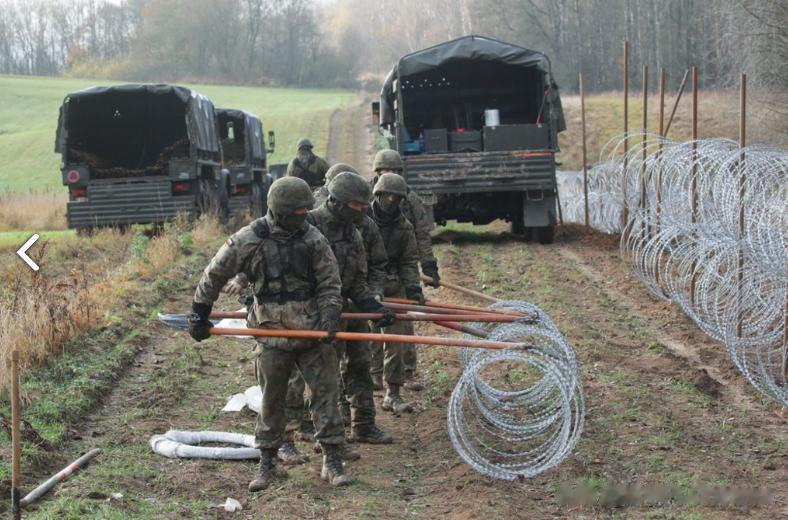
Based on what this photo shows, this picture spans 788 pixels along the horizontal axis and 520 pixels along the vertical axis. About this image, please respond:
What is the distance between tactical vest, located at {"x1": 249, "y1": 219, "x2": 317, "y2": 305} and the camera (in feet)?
23.2

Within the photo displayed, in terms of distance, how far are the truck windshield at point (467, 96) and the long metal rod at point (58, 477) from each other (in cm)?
1415

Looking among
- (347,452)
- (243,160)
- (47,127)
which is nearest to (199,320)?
(347,452)

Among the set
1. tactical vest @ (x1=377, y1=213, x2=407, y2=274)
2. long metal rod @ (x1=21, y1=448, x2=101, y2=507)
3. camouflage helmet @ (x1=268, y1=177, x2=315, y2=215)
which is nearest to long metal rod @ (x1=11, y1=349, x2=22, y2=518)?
long metal rod @ (x1=21, y1=448, x2=101, y2=507)

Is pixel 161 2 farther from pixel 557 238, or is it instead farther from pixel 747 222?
pixel 747 222

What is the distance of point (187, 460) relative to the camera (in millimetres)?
7730

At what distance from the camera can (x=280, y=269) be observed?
7.11 metres

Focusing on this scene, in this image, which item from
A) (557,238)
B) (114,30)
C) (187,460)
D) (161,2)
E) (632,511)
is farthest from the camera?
(114,30)

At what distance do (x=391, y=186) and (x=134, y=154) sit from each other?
13943mm

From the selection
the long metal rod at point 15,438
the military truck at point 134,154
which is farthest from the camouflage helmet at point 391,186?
the military truck at point 134,154

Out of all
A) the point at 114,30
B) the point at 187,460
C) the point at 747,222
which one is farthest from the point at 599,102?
the point at 114,30

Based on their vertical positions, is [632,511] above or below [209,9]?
below

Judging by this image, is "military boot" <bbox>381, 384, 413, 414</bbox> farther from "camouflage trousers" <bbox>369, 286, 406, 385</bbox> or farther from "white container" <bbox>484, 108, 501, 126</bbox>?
"white container" <bbox>484, 108, 501, 126</bbox>

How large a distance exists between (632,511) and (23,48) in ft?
342

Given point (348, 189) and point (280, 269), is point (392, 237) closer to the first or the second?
point (348, 189)
